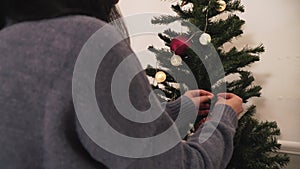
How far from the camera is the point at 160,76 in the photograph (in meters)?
1.07

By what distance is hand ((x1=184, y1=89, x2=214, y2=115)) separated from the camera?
0.76m

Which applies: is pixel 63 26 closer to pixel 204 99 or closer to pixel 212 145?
pixel 212 145

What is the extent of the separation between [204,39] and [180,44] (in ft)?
0.23

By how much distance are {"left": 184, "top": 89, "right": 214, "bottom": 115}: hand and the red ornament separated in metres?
0.27

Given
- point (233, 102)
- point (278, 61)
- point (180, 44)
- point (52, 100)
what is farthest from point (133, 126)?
point (278, 61)

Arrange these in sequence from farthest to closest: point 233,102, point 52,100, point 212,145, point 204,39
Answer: point 204,39 → point 233,102 → point 212,145 → point 52,100

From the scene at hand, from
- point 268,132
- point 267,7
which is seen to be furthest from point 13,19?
point 267,7

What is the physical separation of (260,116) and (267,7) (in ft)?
1.41

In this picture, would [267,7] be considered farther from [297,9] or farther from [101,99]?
[101,99]

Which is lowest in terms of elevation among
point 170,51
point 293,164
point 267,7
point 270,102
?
point 293,164

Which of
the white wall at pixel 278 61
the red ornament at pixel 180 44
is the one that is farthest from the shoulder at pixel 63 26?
the white wall at pixel 278 61

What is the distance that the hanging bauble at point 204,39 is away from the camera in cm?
101

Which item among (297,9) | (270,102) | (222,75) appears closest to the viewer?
(222,75)

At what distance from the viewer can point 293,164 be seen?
1.33 m
